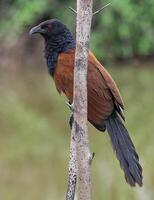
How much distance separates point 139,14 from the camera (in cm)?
1366

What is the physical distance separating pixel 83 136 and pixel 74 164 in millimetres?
332

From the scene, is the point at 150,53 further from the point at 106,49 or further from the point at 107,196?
the point at 107,196

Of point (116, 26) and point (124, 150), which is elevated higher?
A: point (116, 26)

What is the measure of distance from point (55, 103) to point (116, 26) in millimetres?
3894

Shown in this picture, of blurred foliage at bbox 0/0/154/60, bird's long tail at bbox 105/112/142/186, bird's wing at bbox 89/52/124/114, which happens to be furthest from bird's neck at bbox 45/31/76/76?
blurred foliage at bbox 0/0/154/60

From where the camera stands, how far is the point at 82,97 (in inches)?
112

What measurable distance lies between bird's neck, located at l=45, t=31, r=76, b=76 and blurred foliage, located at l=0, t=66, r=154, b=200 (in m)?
2.67

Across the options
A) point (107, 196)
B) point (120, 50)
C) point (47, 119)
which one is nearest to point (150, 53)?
point (120, 50)

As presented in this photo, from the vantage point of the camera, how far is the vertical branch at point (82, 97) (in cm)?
282

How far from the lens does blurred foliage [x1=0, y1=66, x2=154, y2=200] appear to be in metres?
6.45

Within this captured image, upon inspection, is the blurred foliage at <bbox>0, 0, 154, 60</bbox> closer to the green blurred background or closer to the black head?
the green blurred background

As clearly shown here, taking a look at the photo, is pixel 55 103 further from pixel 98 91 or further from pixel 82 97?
pixel 82 97

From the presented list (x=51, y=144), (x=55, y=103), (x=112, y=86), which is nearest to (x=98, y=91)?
(x=112, y=86)

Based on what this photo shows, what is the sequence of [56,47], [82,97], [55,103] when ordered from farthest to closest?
[55,103] < [56,47] < [82,97]
